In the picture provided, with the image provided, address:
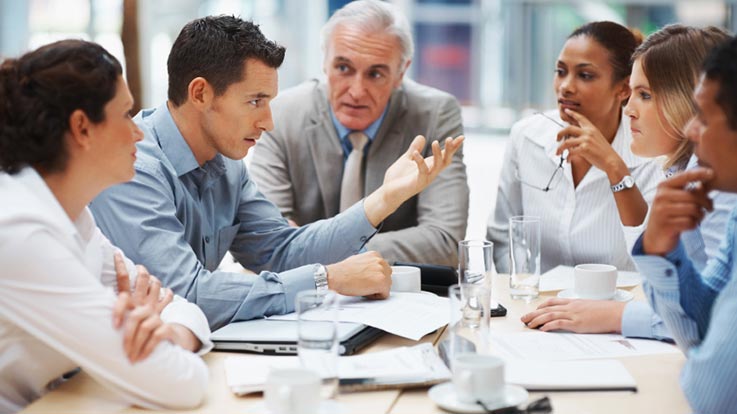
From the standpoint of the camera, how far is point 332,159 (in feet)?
10.1

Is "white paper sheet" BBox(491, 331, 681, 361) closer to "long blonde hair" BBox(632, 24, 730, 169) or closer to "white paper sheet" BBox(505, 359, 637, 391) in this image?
"white paper sheet" BBox(505, 359, 637, 391)

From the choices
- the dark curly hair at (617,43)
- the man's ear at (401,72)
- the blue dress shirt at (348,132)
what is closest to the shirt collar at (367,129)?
the blue dress shirt at (348,132)

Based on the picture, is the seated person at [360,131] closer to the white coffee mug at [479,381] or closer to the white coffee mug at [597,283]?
the white coffee mug at [597,283]

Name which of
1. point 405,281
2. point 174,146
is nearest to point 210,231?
point 174,146

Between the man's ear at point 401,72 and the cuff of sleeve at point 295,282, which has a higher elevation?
the man's ear at point 401,72

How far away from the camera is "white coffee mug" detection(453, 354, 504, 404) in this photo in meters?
1.37

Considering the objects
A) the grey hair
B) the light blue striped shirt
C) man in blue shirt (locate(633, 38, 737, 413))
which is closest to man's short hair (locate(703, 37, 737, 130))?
man in blue shirt (locate(633, 38, 737, 413))

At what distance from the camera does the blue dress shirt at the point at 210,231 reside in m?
1.92

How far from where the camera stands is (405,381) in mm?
1494

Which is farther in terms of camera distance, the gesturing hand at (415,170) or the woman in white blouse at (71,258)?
the gesturing hand at (415,170)

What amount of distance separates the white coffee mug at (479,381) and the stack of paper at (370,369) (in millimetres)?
113

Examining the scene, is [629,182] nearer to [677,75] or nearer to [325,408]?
[677,75]

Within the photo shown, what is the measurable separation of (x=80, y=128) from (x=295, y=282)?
0.62 metres

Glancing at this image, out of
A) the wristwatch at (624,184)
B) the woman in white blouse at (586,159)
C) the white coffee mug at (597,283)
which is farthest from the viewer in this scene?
the woman in white blouse at (586,159)
